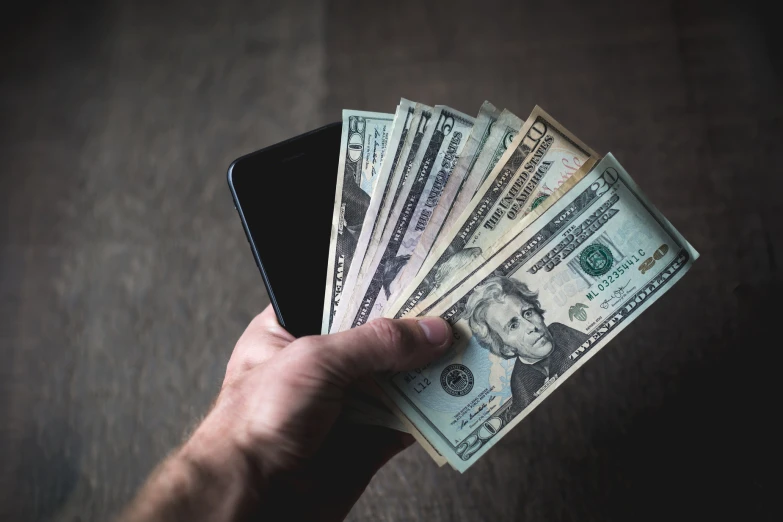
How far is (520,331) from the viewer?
63cm

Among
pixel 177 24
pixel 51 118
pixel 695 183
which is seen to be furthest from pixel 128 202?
pixel 695 183

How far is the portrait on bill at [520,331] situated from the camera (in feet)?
2.07

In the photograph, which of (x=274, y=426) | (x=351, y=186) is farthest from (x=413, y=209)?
(x=274, y=426)

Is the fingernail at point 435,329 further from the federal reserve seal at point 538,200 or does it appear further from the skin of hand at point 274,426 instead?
the federal reserve seal at point 538,200

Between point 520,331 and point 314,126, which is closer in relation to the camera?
point 520,331

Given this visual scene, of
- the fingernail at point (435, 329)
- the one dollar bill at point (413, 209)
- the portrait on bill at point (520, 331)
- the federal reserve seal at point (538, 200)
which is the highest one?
the one dollar bill at point (413, 209)

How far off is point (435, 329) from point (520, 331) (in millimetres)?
106

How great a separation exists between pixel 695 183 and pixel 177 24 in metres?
1.08

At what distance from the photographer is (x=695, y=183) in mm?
962

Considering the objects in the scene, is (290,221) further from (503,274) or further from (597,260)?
(597,260)

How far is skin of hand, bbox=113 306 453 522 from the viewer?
21.6 inches

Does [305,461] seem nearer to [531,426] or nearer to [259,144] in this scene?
[531,426]

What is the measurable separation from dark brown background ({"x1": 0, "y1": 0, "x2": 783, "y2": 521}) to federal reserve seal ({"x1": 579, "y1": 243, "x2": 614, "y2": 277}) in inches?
12.5

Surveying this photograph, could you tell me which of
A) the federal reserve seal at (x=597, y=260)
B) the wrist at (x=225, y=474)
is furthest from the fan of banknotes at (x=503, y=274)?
the wrist at (x=225, y=474)
